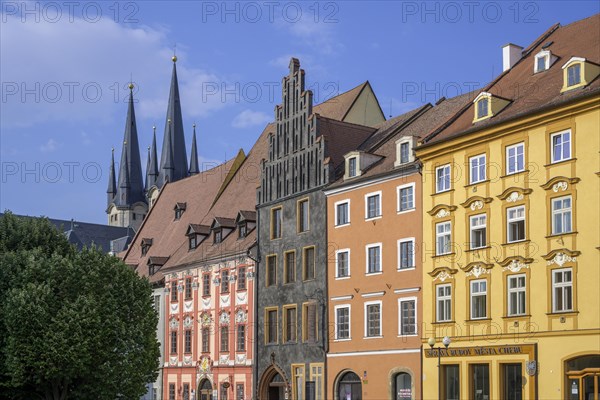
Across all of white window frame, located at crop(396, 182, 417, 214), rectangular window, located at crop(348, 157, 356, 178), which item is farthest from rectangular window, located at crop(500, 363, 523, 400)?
rectangular window, located at crop(348, 157, 356, 178)

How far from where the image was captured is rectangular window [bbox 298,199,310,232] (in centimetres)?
5334

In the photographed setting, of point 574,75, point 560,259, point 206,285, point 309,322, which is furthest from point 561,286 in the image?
point 206,285

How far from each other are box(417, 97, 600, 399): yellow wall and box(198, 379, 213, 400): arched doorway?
69.3ft

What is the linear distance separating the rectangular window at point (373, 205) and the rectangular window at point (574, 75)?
12062 millimetres

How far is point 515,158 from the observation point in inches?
1598

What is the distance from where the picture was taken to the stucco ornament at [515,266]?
39469 mm

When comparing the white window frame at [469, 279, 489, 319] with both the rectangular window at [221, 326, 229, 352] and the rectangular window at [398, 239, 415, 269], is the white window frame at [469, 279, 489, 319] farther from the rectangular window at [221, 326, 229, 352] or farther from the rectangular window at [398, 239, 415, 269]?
the rectangular window at [221, 326, 229, 352]

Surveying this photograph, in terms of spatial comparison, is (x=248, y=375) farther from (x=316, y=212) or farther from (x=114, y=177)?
(x=114, y=177)

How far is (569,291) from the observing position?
3744cm

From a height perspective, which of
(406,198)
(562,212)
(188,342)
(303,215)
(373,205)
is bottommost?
(188,342)

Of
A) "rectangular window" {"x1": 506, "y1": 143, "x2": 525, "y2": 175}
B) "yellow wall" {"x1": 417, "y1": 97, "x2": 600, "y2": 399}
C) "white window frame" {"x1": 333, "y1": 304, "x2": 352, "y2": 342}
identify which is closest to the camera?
"yellow wall" {"x1": 417, "y1": 97, "x2": 600, "y2": 399}

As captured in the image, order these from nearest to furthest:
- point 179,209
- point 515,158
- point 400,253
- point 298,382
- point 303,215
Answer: point 515,158 → point 400,253 → point 298,382 → point 303,215 → point 179,209

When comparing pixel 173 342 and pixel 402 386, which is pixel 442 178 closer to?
pixel 402 386

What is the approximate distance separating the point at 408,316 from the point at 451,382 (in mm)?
4005
